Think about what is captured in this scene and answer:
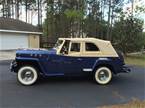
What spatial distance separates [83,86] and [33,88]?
1739 mm

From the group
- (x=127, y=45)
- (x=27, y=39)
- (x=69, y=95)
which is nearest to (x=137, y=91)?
(x=69, y=95)

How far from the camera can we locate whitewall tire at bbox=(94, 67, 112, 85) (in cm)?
1100

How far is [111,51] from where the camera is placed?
11164mm

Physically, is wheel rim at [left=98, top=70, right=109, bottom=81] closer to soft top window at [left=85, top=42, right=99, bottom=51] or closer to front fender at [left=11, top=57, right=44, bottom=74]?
soft top window at [left=85, top=42, right=99, bottom=51]

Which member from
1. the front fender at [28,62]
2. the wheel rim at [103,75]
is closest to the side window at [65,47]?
the front fender at [28,62]

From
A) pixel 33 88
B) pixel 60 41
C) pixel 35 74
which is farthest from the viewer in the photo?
pixel 60 41

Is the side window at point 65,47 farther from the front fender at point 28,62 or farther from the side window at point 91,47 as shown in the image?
the front fender at point 28,62

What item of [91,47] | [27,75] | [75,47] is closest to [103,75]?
[91,47]

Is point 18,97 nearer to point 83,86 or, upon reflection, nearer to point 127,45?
point 83,86

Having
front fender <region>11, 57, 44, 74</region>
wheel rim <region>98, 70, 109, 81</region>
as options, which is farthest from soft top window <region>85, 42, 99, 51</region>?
front fender <region>11, 57, 44, 74</region>

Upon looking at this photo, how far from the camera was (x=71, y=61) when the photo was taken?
1073 centimetres

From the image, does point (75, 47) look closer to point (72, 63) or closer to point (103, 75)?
point (72, 63)

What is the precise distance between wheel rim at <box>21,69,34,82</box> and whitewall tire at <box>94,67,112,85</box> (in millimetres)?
2319

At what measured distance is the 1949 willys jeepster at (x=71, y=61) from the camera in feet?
34.4
